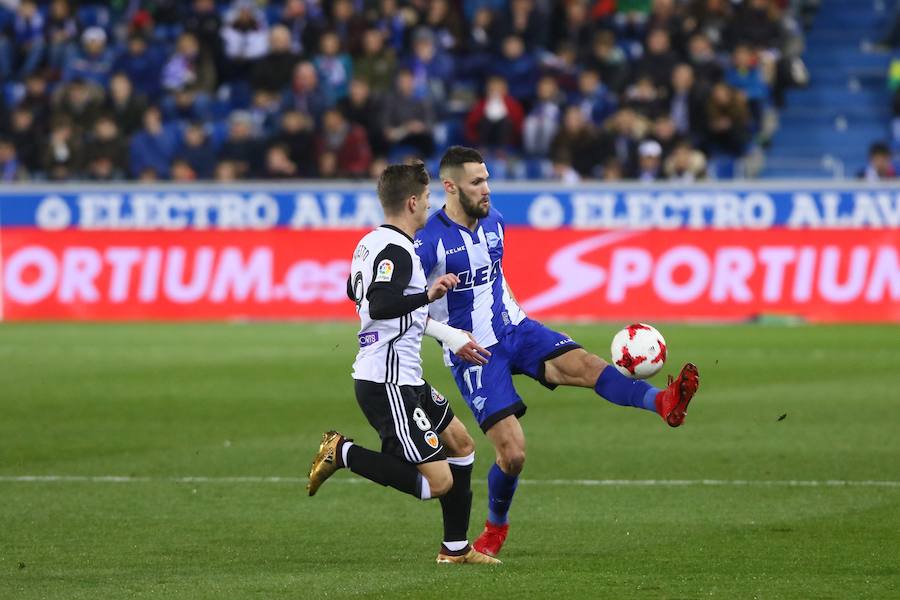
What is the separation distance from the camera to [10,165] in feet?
87.8

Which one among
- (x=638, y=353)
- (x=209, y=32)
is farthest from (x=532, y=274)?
(x=638, y=353)

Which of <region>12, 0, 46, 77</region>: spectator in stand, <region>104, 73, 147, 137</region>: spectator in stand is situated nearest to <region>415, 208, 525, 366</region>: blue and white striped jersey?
<region>104, 73, 147, 137</region>: spectator in stand

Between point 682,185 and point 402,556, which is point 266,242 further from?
point 402,556

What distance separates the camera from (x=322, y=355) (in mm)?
18250

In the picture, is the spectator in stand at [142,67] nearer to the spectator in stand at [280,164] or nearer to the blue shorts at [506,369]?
the spectator in stand at [280,164]

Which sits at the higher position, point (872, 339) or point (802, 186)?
point (802, 186)

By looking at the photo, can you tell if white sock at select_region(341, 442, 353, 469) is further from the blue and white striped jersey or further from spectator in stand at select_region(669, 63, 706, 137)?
spectator in stand at select_region(669, 63, 706, 137)

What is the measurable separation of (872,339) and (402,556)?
12371 mm

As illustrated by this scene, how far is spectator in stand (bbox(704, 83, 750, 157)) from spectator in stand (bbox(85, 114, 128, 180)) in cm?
864

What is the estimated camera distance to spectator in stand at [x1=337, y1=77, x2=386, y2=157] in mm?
25438

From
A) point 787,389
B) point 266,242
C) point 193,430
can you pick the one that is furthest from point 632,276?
point 193,430

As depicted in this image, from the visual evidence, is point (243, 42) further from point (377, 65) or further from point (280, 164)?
point (280, 164)

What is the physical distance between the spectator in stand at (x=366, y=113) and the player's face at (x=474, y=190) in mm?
17248

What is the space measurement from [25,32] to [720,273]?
1372cm
